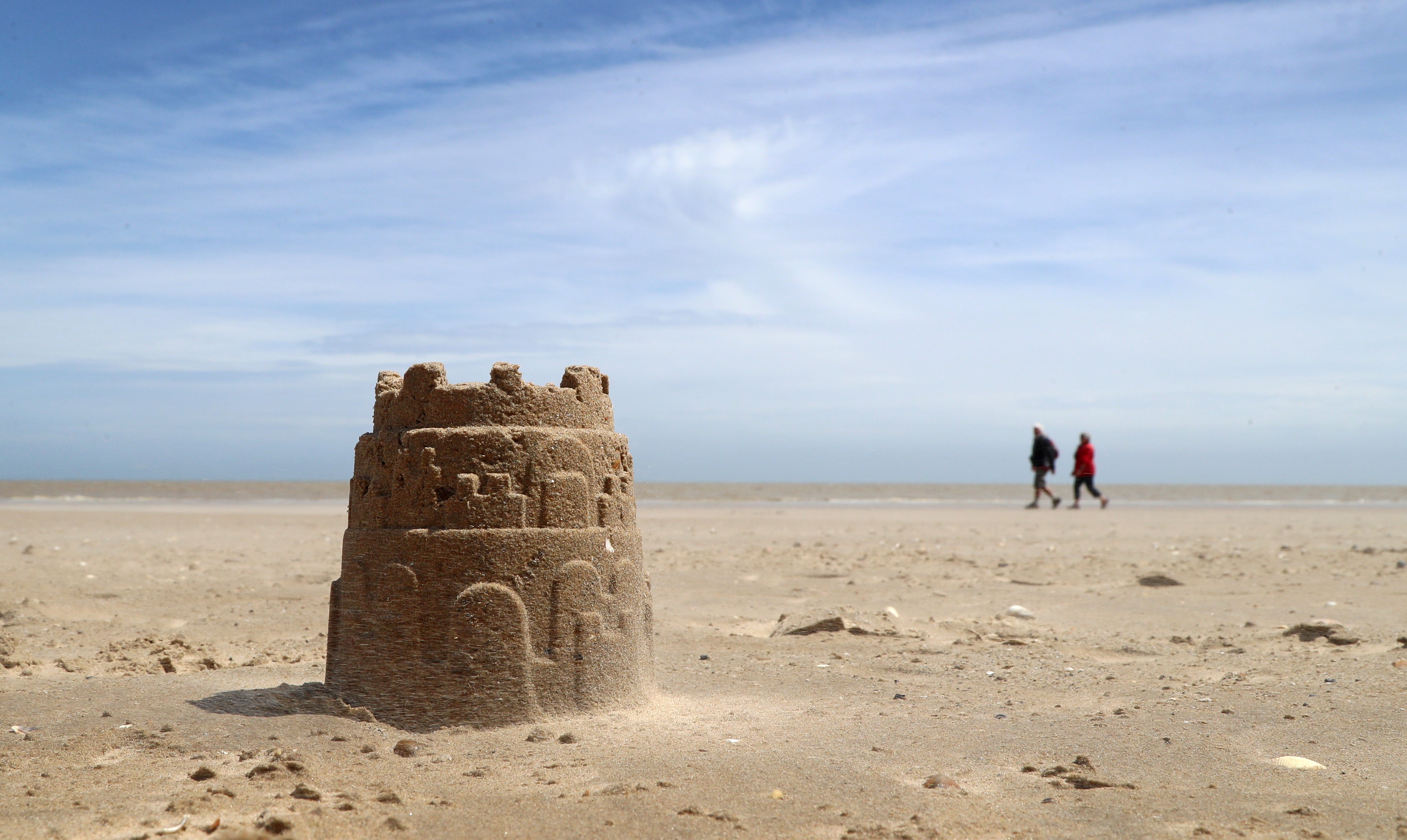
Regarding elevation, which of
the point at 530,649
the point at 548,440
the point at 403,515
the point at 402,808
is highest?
the point at 548,440

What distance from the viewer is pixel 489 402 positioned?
16.3 feet

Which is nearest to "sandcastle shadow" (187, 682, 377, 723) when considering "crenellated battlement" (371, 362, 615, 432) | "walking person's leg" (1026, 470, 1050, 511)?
"crenellated battlement" (371, 362, 615, 432)

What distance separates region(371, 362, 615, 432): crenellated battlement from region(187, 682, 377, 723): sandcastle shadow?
4.15 ft

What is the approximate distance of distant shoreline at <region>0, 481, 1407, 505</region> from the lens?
30.4m

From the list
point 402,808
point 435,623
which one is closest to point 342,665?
point 435,623

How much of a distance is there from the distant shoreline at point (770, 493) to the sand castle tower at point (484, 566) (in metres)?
21.9

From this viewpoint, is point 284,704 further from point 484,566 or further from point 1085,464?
point 1085,464

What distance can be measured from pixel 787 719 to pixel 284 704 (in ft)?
7.65

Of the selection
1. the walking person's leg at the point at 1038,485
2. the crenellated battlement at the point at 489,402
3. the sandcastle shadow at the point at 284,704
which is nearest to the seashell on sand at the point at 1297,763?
the crenellated battlement at the point at 489,402

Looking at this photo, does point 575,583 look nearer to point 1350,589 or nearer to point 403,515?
point 403,515

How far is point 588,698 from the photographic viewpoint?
4.93 m

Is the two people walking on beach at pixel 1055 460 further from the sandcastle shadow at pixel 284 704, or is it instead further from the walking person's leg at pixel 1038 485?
the sandcastle shadow at pixel 284 704

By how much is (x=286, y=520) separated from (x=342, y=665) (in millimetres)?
13352

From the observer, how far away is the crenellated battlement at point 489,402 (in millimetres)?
4957
